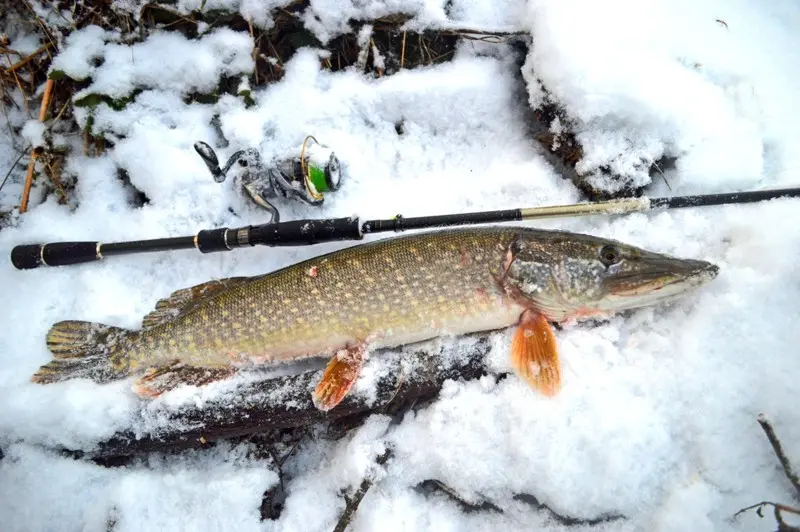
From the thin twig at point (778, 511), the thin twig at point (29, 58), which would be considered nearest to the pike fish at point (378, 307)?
the thin twig at point (778, 511)

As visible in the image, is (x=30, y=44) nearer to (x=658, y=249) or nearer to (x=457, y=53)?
(x=457, y=53)

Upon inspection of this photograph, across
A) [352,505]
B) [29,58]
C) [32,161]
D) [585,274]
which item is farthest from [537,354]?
[29,58]

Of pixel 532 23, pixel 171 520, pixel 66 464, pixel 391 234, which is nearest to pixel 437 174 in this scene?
pixel 391 234

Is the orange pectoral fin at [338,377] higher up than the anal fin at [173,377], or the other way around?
the orange pectoral fin at [338,377]

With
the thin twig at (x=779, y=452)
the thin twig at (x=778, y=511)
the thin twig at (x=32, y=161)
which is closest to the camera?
the thin twig at (x=778, y=511)

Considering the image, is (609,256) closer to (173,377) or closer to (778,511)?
(778,511)

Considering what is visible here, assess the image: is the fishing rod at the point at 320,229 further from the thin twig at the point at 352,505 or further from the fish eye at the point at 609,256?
the thin twig at the point at 352,505

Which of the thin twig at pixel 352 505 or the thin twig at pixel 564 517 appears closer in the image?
the thin twig at pixel 564 517
